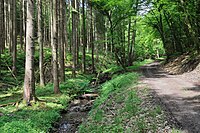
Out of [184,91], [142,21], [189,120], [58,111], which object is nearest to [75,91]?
[58,111]

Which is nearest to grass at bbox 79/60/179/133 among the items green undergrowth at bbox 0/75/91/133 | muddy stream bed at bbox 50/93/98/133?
muddy stream bed at bbox 50/93/98/133

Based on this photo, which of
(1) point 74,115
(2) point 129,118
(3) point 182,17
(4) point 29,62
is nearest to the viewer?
(2) point 129,118

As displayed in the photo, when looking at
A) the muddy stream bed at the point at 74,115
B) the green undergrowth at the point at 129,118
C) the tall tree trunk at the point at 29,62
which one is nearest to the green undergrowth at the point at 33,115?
the muddy stream bed at the point at 74,115

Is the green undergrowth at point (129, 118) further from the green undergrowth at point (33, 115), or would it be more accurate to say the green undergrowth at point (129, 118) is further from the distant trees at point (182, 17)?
the distant trees at point (182, 17)

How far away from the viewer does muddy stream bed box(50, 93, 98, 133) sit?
911cm

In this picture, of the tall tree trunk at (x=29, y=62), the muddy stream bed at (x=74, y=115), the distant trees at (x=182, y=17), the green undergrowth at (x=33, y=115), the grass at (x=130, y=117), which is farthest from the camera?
the distant trees at (x=182, y=17)

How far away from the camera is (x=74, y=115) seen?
10930 millimetres

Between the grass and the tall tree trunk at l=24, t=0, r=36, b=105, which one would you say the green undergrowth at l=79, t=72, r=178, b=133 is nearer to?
the grass

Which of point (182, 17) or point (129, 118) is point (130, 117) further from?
point (182, 17)

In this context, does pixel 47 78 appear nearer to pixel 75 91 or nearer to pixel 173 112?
pixel 75 91

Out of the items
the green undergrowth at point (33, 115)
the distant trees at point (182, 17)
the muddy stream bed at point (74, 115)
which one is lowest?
the muddy stream bed at point (74, 115)

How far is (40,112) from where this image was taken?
9773 mm

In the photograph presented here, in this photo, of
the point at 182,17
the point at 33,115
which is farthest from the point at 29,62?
the point at 182,17

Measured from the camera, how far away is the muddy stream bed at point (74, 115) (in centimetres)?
911
